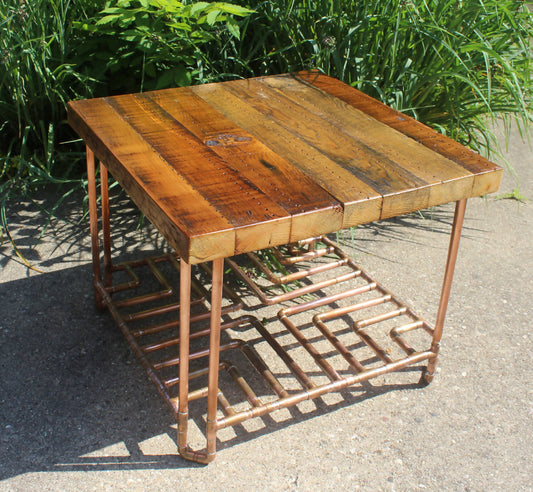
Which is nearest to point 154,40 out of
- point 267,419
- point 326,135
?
point 326,135

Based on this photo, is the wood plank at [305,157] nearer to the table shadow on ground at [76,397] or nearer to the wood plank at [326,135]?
the wood plank at [326,135]

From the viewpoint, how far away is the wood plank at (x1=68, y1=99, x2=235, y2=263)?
60.9 inches

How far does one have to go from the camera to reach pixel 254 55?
3.30 meters

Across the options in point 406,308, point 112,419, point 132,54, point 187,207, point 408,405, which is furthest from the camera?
point 132,54

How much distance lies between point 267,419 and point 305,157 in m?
0.81

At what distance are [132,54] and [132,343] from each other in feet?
4.72

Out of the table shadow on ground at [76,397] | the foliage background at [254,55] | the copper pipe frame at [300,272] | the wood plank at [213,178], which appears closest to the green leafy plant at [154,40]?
the foliage background at [254,55]

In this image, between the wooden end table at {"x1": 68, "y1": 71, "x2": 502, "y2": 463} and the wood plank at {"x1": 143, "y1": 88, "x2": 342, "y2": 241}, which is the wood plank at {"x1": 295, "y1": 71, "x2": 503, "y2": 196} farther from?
the wood plank at {"x1": 143, "y1": 88, "x2": 342, "y2": 241}

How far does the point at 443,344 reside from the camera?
253 centimetres

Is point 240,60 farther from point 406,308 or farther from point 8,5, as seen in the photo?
point 406,308

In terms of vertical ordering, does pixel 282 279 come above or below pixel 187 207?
below

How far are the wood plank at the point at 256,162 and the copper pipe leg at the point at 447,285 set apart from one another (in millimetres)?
479

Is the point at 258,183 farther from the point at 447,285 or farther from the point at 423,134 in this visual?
the point at 447,285

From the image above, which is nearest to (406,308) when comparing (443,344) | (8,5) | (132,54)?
(443,344)
